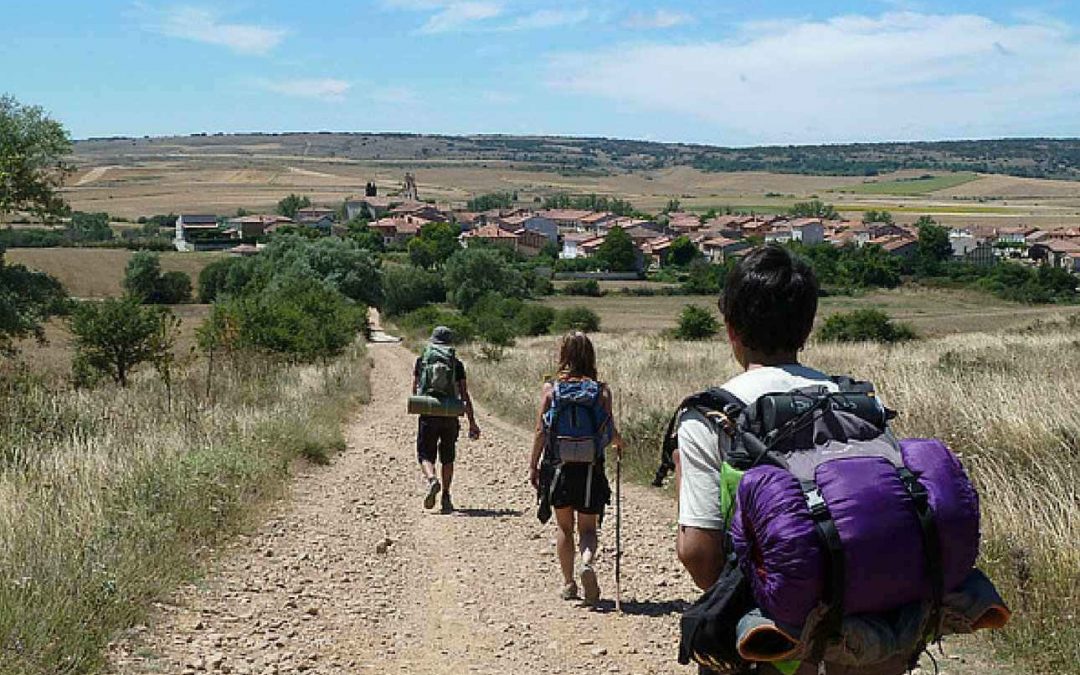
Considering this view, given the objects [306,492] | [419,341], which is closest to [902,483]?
[306,492]

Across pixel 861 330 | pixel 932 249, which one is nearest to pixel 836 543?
pixel 861 330

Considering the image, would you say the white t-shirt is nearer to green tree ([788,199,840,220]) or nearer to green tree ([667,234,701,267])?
green tree ([667,234,701,267])

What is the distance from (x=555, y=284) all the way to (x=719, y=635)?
82488 mm

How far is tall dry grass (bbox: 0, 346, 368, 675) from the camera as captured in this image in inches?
200

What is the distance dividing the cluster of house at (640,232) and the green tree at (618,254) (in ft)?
5.77

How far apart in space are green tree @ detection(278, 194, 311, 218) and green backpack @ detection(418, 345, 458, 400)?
132379 mm

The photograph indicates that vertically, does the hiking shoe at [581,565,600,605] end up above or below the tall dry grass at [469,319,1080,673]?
below

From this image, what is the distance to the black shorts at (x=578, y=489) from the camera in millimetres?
6879

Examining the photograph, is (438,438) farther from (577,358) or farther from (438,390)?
(577,358)

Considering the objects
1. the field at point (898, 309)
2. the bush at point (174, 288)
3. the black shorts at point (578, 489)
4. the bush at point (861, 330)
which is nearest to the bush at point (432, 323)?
the field at point (898, 309)

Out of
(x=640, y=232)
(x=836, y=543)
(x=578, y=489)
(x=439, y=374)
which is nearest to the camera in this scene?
(x=836, y=543)

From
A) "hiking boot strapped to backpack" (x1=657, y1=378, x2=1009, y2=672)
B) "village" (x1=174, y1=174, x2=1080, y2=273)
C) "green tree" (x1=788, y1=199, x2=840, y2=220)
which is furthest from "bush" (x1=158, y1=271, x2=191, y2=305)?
"green tree" (x1=788, y1=199, x2=840, y2=220)

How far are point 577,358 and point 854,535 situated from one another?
4493 mm

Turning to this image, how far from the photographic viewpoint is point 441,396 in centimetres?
988
